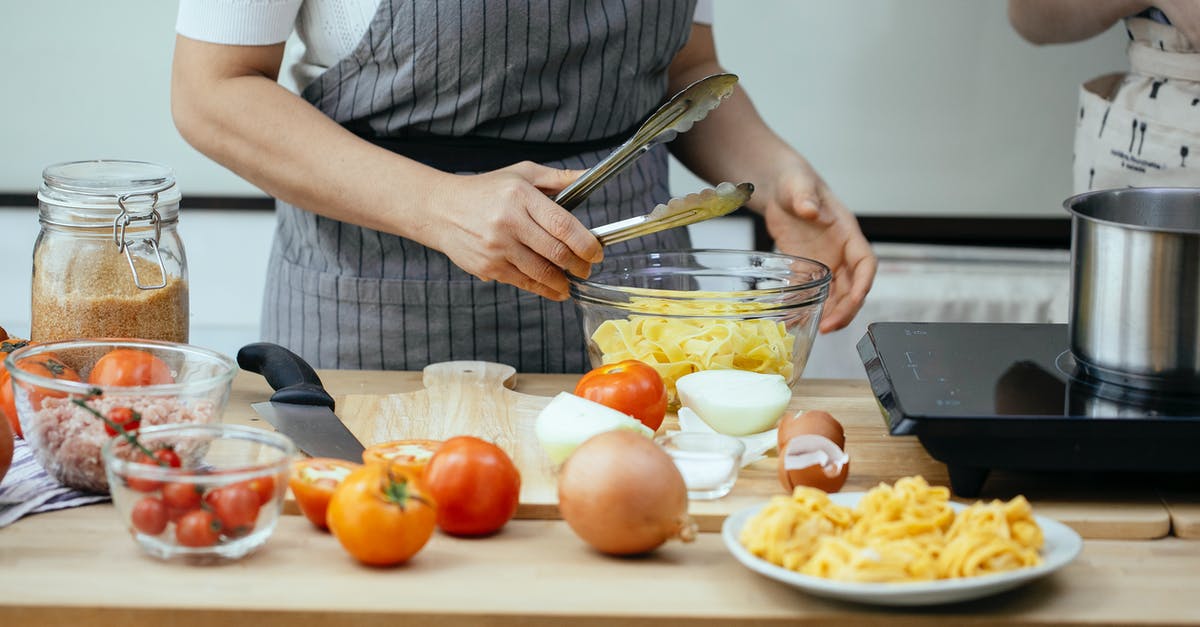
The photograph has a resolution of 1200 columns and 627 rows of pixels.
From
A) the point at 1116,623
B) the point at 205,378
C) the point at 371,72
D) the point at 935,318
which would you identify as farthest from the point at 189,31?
the point at 935,318

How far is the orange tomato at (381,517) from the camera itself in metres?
0.87

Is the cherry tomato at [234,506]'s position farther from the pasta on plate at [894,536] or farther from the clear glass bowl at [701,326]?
the clear glass bowl at [701,326]

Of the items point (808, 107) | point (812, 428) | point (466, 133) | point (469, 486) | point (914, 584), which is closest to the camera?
point (914, 584)

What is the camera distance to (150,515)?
875 millimetres

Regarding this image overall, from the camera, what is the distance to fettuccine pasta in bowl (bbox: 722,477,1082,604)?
814 mm

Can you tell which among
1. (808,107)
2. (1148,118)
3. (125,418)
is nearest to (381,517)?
(125,418)

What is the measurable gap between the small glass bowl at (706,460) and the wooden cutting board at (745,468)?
0.01m

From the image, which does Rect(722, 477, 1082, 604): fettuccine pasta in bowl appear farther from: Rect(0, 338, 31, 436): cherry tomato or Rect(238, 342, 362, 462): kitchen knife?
Rect(0, 338, 31, 436): cherry tomato

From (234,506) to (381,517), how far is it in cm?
10

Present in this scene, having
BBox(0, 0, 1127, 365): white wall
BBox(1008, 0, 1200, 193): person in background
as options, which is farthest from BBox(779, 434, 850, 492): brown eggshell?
BBox(0, 0, 1127, 365): white wall

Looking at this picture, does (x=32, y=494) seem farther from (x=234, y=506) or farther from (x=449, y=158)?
(x=449, y=158)

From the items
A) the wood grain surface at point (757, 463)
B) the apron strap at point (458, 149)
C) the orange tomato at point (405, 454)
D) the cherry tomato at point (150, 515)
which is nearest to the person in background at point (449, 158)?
the apron strap at point (458, 149)

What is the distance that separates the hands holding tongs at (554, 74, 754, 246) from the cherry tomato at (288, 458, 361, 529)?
391 mm

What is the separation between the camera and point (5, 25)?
2354mm
